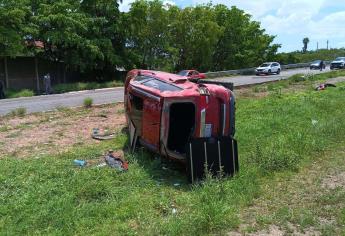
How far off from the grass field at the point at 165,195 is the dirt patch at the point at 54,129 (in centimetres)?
45

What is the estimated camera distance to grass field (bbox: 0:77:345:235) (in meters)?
5.80

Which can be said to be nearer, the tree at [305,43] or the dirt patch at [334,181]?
the dirt patch at [334,181]

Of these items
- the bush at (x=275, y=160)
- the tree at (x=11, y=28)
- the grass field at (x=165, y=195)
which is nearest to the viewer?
the grass field at (x=165, y=195)

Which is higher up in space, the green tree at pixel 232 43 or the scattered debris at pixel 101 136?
the green tree at pixel 232 43

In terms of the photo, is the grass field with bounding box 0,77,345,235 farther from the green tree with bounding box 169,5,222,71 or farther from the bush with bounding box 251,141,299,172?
the green tree with bounding box 169,5,222,71

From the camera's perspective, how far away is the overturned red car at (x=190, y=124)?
308 inches

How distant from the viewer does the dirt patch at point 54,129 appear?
10266 millimetres

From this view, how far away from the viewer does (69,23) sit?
3528 centimetres

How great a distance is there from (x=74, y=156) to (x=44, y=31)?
28117 millimetres

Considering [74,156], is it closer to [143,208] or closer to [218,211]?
[143,208]

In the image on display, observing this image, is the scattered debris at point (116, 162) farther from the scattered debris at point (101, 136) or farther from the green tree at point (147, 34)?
the green tree at point (147, 34)

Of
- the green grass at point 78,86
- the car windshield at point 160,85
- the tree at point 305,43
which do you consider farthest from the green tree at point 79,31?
the tree at point 305,43

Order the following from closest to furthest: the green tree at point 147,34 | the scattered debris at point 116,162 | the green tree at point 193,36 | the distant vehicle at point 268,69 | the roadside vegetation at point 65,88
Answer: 1. the scattered debris at point 116,162
2. the roadside vegetation at point 65,88
3. the green tree at point 147,34
4. the green tree at point 193,36
5. the distant vehicle at point 268,69

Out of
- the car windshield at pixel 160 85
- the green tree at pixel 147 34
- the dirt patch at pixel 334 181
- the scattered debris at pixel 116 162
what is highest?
the green tree at pixel 147 34
